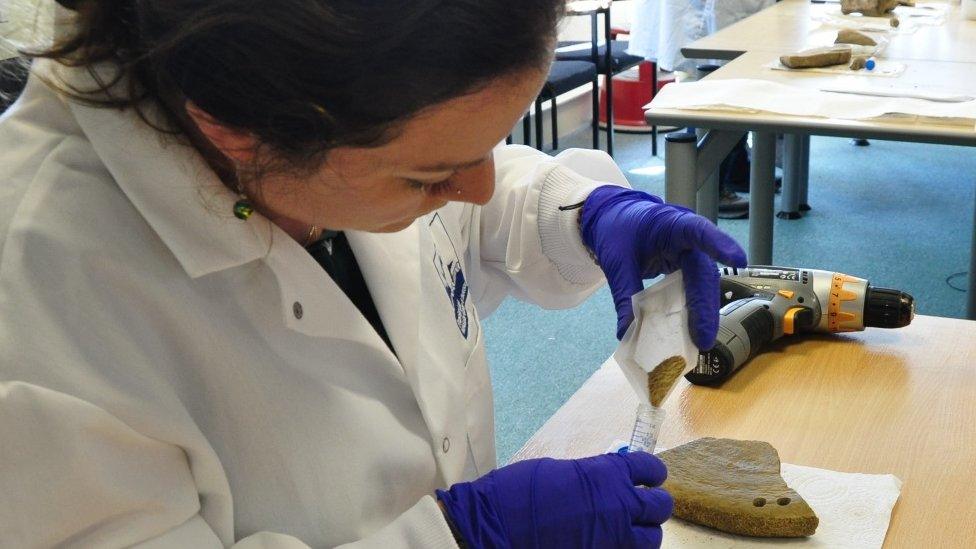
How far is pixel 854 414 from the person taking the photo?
1.16 m

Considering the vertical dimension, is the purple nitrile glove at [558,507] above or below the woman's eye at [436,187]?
below

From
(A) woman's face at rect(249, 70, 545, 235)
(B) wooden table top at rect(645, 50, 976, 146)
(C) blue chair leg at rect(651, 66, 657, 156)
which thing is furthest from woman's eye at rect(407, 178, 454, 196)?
(C) blue chair leg at rect(651, 66, 657, 156)

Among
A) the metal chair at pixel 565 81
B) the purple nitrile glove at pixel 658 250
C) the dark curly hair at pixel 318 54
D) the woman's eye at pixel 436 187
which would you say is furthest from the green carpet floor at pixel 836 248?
the dark curly hair at pixel 318 54

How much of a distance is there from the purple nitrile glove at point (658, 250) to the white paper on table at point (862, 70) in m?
1.31

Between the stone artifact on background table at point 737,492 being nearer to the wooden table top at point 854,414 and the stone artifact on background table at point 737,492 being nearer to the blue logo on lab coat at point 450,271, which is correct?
the wooden table top at point 854,414

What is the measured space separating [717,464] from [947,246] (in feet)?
9.17

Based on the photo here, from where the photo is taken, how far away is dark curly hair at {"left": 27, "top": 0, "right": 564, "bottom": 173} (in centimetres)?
64

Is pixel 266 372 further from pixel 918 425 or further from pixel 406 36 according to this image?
pixel 918 425

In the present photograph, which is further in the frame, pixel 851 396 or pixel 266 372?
pixel 851 396

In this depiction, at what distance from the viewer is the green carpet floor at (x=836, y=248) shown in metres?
2.70

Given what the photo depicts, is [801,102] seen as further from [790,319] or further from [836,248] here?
[836,248]

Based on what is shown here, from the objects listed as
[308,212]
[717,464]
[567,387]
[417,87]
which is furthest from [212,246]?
[567,387]

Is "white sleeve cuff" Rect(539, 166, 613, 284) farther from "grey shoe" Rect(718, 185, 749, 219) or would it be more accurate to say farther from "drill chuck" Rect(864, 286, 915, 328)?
"grey shoe" Rect(718, 185, 749, 219)

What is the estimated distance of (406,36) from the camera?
0.65 meters
